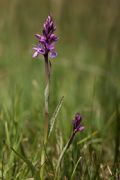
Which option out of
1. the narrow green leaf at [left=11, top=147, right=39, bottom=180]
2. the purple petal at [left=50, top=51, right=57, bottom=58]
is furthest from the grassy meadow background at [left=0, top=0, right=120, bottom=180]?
the purple petal at [left=50, top=51, right=57, bottom=58]

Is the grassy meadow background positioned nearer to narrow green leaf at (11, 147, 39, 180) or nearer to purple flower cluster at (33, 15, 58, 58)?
narrow green leaf at (11, 147, 39, 180)

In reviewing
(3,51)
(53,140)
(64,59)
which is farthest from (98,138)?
(3,51)

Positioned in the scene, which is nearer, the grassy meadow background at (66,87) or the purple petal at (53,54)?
the purple petal at (53,54)

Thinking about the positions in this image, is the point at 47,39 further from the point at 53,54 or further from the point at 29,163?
the point at 29,163

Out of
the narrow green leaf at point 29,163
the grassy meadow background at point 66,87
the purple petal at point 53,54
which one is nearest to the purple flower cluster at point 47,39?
the purple petal at point 53,54

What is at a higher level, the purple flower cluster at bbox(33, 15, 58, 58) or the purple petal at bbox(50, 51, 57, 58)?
the purple flower cluster at bbox(33, 15, 58, 58)

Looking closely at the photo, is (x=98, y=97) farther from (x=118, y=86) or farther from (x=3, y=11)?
(x=3, y=11)

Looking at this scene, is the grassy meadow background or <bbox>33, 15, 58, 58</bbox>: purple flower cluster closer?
<bbox>33, 15, 58, 58</bbox>: purple flower cluster

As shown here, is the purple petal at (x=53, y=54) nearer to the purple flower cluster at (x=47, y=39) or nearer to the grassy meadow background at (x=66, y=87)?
the purple flower cluster at (x=47, y=39)
